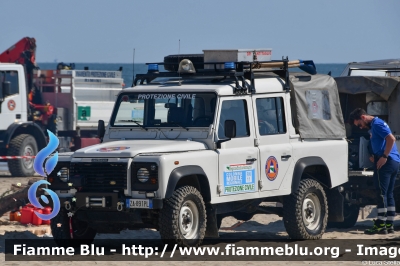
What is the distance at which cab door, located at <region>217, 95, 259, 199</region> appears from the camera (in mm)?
11242

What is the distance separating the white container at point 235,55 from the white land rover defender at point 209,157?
0.46 feet

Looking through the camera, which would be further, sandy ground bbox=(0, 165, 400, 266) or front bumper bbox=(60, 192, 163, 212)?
sandy ground bbox=(0, 165, 400, 266)

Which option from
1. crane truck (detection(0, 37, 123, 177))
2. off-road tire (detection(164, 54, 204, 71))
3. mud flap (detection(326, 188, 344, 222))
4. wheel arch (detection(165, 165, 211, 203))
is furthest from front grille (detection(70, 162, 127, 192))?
crane truck (detection(0, 37, 123, 177))

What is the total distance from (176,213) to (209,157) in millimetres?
894

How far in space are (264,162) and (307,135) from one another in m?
1.10

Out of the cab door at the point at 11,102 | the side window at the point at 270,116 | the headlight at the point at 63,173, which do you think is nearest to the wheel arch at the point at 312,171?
the side window at the point at 270,116

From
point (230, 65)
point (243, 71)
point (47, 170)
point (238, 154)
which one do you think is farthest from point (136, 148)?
point (243, 71)

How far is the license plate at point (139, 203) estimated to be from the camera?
10289 mm

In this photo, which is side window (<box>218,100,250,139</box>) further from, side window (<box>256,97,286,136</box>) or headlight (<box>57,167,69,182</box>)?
headlight (<box>57,167,69,182</box>)

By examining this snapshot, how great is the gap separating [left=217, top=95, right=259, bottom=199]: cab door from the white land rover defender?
1 cm

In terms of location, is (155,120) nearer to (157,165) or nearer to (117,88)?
(157,165)

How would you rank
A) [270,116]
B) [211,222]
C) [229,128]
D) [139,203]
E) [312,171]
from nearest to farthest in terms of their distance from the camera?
[139,203], [229,128], [211,222], [270,116], [312,171]

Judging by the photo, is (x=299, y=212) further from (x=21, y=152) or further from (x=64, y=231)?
(x=21, y=152)

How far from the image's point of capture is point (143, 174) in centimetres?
1036
